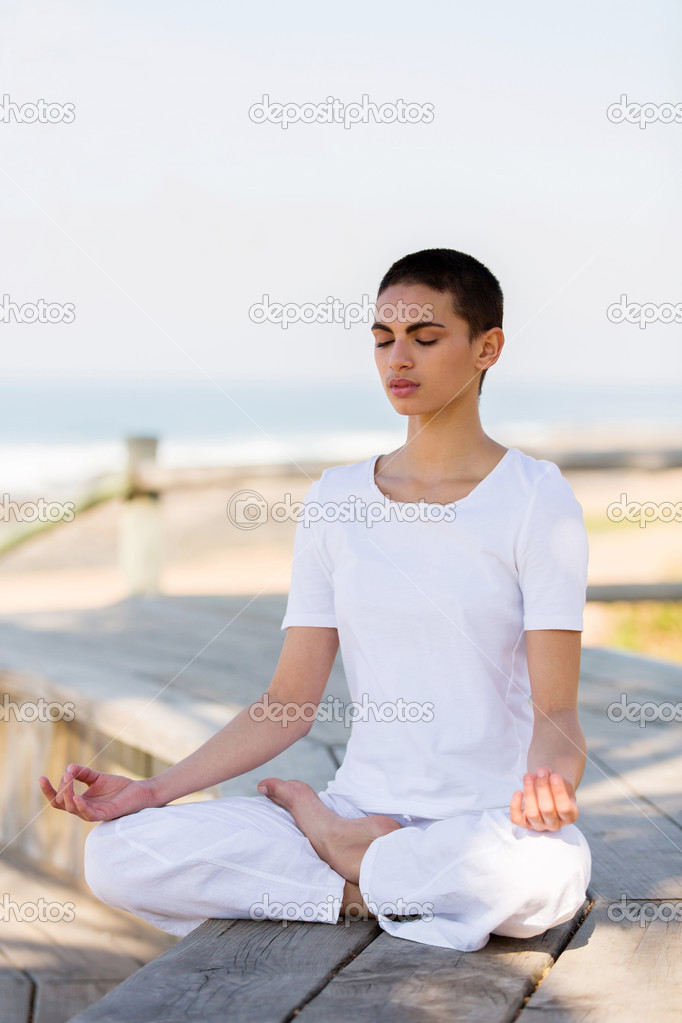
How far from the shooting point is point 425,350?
1.66 m

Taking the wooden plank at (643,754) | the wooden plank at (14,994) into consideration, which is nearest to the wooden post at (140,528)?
the wooden plank at (14,994)

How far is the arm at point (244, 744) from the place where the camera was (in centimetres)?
170

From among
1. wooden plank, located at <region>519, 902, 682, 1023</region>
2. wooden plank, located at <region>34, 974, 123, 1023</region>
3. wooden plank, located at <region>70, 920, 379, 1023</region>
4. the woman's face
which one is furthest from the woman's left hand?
wooden plank, located at <region>34, 974, 123, 1023</region>

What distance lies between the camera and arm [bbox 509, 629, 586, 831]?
4.60 feet

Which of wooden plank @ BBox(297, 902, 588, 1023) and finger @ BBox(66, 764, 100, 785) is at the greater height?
finger @ BBox(66, 764, 100, 785)

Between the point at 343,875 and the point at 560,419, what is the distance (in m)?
23.5

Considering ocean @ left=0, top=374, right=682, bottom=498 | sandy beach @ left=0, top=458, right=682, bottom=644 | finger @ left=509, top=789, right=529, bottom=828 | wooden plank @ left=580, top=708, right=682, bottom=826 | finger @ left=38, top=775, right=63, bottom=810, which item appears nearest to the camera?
finger @ left=509, top=789, right=529, bottom=828

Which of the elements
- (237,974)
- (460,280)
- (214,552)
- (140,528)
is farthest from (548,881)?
(214,552)

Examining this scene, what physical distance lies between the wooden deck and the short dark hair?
0.94 metres

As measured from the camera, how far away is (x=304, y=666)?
1834 mm

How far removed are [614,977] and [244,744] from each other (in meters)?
0.69

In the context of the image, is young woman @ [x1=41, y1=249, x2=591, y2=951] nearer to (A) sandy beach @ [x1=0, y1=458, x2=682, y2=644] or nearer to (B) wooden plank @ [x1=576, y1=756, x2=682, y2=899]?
(B) wooden plank @ [x1=576, y1=756, x2=682, y2=899]

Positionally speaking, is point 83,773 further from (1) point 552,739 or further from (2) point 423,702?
(1) point 552,739

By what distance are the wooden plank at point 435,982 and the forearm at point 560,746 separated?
265 millimetres
